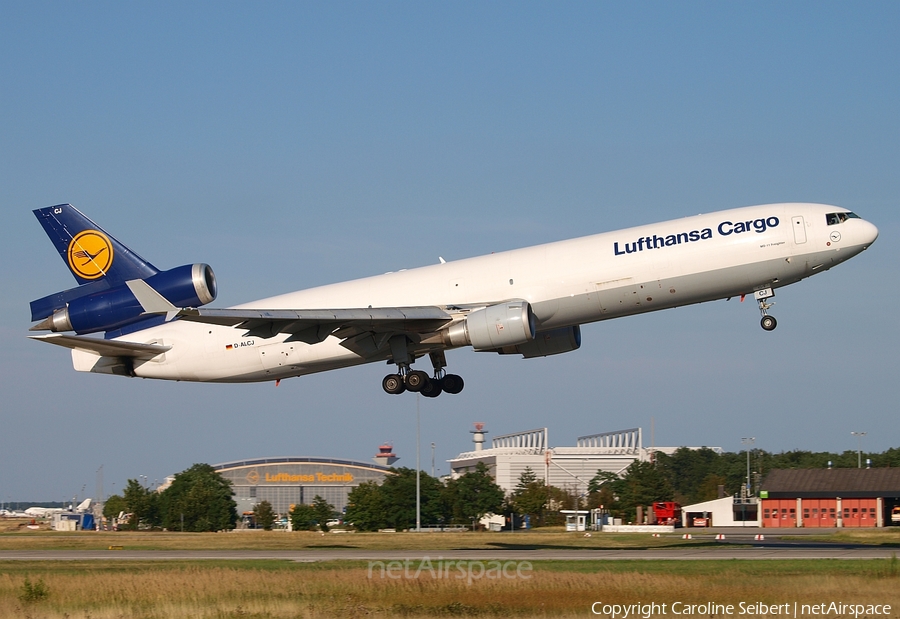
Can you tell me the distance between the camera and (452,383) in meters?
43.4

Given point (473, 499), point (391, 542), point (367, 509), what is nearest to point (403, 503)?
point (367, 509)

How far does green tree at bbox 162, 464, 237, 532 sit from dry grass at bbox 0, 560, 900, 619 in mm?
56218

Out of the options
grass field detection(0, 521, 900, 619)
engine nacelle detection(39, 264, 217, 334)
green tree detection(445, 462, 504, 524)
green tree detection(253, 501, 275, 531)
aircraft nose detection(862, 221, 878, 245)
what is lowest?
green tree detection(253, 501, 275, 531)

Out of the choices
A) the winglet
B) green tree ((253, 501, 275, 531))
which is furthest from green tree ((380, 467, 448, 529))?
the winglet

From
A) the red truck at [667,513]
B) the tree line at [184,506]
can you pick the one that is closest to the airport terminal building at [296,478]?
the tree line at [184,506]

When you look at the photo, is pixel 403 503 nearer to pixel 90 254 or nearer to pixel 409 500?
pixel 409 500

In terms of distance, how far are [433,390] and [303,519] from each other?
151 feet

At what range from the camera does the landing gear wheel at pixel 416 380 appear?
4106 centimetres

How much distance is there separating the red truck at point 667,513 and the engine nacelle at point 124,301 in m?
50.7

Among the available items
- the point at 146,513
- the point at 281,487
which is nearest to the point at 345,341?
the point at 146,513

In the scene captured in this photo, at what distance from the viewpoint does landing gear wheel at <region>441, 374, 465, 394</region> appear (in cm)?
4325

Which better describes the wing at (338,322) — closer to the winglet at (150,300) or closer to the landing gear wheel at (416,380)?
the winglet at (150,300)

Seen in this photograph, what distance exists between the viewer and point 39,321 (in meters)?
41.2

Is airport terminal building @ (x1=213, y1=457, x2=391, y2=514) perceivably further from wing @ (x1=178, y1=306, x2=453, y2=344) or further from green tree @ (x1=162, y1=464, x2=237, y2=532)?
wing @ (x1=178, y1=306, x2=453, y2=344)
